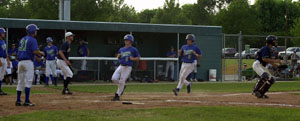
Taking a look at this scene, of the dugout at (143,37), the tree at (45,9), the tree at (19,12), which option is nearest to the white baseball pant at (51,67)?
the dugout at (143,37)

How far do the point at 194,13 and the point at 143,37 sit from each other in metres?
72.6

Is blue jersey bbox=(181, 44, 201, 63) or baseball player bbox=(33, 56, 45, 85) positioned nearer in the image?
blue jersey bbox=(181, 44, 201, 63)

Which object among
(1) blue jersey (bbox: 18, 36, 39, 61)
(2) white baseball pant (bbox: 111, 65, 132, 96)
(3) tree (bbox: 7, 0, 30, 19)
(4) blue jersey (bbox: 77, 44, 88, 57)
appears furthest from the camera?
(3) tree (bbox: 7, 0, 30, 19)

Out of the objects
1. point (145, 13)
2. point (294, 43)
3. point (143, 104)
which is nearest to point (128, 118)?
point (143, 104)

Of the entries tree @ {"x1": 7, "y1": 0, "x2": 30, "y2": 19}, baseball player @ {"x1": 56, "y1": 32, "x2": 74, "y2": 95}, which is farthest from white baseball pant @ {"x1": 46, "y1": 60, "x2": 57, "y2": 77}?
tree @ {"x1": 7, "y1": 0, "x2": 30, "y2": 19}

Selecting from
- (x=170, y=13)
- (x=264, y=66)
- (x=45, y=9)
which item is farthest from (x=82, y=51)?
(x=170, y=13)

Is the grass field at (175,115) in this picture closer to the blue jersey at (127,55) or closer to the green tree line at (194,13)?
the blue jersey at (127,55)

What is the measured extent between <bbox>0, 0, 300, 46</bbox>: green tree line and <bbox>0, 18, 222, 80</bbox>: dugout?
9.82 meters

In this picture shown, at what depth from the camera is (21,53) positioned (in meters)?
12.6

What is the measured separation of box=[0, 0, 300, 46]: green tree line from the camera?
5394cm

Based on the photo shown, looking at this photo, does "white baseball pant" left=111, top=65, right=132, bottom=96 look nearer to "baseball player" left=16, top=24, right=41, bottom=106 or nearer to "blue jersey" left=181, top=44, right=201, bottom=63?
"baseball player" left=16, top=24, right=41, bottom=106

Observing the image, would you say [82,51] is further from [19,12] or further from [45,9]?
[19,12]

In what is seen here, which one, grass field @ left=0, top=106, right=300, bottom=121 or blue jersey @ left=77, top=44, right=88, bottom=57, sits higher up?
blue jersey @ left=77, top=44, right=88, bottom=57

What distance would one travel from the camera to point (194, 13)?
102m
